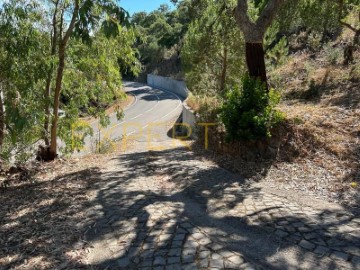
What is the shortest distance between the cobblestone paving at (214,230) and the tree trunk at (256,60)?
2.94 meters

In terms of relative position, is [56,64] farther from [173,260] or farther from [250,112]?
[173,260]

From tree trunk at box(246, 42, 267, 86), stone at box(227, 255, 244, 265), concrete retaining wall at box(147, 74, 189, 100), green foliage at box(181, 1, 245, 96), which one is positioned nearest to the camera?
stone at box(227, 255, 244, 265)

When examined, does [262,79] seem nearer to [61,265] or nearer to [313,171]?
[313,171]

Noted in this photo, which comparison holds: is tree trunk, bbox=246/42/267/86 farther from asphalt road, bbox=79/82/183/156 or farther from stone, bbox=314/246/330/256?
asphalt road, bbox=79/82/183/156

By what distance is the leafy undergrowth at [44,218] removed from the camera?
401 cm

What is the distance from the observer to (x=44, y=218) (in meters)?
5.02

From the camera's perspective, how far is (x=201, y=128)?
10.1 meters

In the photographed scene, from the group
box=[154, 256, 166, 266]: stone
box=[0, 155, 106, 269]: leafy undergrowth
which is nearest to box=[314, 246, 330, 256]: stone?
box=[154, 256, 166, 266]: stone

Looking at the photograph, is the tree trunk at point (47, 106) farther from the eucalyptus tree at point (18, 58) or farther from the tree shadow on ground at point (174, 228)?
the tree shadow on ground at point (174, 228)

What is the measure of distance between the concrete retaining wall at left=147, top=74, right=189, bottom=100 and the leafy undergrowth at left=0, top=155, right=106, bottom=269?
33.8 metres

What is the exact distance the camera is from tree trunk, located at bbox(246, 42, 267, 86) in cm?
805

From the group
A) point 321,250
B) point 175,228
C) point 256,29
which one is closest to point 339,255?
point 321,250

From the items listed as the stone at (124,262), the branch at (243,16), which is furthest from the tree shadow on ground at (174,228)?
the branch at (243,16)

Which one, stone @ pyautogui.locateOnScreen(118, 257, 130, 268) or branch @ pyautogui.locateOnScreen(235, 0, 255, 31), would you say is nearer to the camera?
stone @ pyautogui.locateOnScreen(118, 257, 130, 268)
